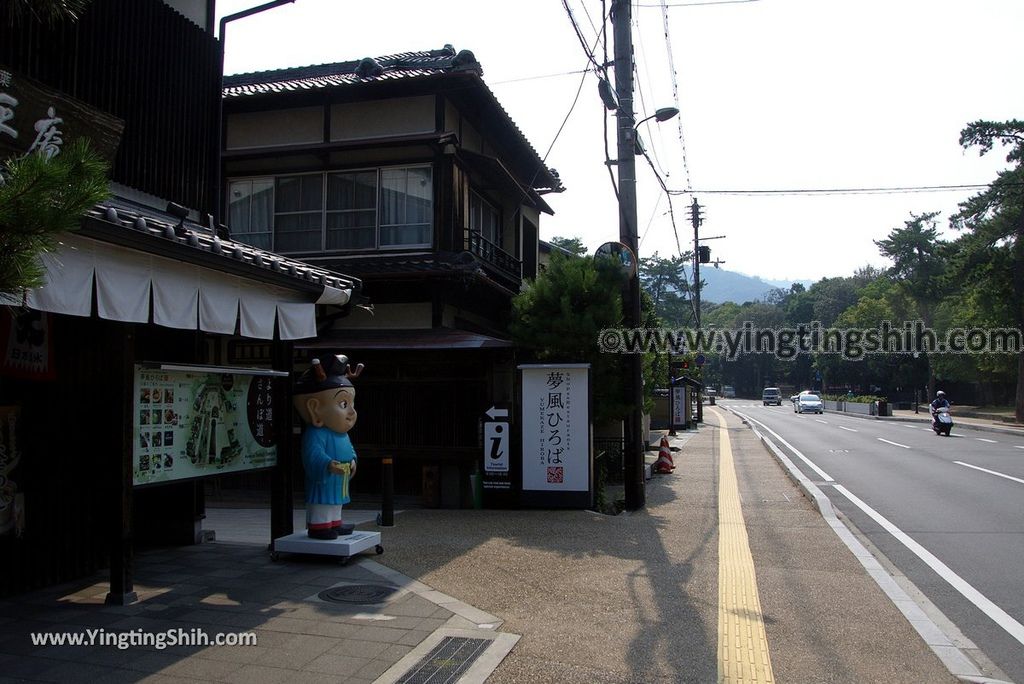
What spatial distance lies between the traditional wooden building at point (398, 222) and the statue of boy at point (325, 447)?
431 centimetres

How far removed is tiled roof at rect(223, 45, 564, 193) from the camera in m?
13.2

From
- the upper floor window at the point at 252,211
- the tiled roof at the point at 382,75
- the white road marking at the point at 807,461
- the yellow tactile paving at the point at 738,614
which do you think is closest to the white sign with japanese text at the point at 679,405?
the white road marking at the point at 807,461

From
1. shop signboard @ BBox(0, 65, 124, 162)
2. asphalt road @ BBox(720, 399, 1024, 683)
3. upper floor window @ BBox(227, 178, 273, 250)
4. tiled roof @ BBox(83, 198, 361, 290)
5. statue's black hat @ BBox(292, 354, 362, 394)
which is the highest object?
upper floor window @ BBox(227, 178, 273, 250)

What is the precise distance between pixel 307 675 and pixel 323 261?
409 inches

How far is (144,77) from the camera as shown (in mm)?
8062

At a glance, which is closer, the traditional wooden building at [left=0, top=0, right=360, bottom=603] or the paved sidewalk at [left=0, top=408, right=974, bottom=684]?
the paved sidewalk at [left=0, top=408, right=974, bottom=684]

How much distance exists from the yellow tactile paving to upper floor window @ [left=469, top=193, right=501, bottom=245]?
335 inches

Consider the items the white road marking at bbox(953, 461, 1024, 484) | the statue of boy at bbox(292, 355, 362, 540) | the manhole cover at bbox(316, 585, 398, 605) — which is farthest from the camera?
the white road marking at bbox(953, 461, 1024, 484)

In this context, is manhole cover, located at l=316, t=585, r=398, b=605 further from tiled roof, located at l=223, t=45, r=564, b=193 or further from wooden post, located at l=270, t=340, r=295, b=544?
tiled roof, located at l=223, t=45, r=564, b=193

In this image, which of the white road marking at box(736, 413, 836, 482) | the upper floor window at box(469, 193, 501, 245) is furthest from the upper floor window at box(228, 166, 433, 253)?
the white road marking at box(736, 413, 836, 482)

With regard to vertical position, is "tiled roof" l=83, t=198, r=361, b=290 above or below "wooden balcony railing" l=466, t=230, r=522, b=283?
below

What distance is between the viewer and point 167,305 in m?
5.89

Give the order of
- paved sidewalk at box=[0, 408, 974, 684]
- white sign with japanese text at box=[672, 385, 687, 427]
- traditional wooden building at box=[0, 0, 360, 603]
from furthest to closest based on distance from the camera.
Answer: white sign with japanese text at box=[672, 385, 687, 427], traditional wooden building at box=[0, 0, 360, 603], paved sidewalk at box=[0, 408, 974, 684]

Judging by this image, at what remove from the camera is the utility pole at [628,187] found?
11734mm
